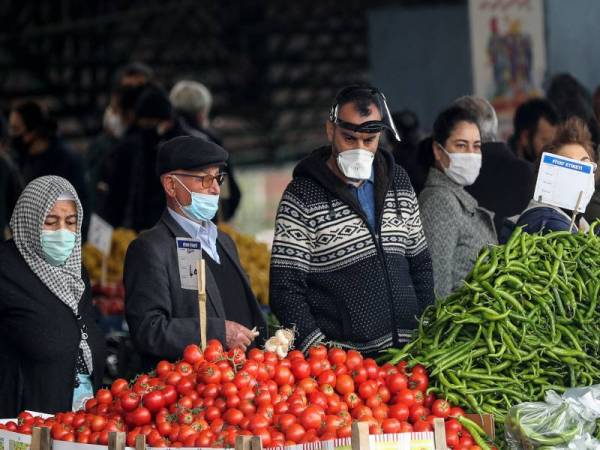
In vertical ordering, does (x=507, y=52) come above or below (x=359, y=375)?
above

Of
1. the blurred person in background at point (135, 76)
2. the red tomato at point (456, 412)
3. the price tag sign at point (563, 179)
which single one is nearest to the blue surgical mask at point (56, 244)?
the red tomato at point (456, 412)

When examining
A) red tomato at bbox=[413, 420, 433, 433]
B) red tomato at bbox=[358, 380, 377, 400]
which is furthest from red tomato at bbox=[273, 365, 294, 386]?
red tomato at bbox=[413, 420, 433, 433]

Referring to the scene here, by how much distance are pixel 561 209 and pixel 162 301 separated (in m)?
1.63

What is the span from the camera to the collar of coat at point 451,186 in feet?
18.3

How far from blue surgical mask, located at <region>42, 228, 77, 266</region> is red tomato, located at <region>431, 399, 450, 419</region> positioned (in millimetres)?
1602

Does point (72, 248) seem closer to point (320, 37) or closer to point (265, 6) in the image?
point (265, 6)

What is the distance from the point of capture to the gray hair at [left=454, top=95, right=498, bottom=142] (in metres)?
6.23

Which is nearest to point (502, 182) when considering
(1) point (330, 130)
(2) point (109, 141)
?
(1) point (330, 130)

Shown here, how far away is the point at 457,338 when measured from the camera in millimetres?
4480

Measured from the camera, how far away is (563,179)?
4.92 meters

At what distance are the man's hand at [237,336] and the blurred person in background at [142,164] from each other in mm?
3119

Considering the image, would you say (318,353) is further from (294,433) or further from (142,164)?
(142,164)

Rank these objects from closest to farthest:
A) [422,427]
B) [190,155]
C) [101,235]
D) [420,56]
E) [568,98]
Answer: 1. [422,427]
2. [190,155]
3. [568,98]
4. [101,235]
5. [420,56]

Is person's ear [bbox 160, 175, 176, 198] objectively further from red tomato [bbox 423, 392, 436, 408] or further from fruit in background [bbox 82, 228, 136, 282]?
fruit in background [bbox 82, 228, 136, 282]
